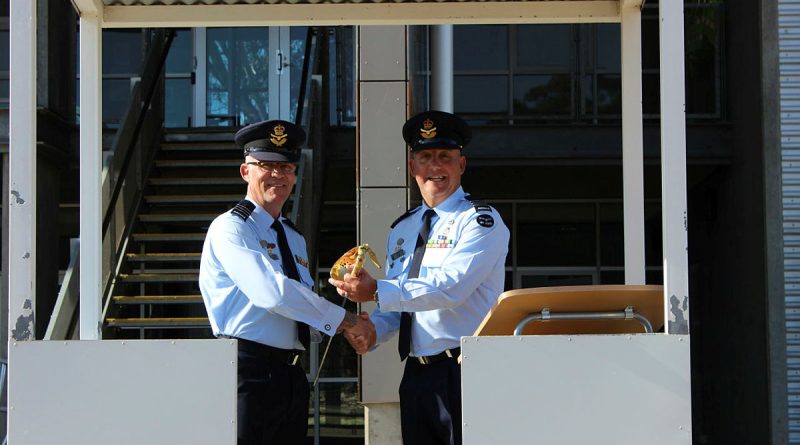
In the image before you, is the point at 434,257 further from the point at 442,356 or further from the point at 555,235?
the point at 555,235

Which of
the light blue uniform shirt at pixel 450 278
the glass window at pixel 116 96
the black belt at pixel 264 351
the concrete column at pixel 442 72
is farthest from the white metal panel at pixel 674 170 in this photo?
the glass window at pixel 116 96

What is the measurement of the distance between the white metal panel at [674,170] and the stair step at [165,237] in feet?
21.8

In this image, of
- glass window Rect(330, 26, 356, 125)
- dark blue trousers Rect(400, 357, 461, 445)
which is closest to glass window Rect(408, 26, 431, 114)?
dark blue trousers Rect(400, 357, 461, 445)

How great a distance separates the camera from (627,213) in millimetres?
4754

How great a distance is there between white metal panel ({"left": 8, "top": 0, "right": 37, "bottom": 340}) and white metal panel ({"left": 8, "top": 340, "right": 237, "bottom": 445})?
5.3 inches

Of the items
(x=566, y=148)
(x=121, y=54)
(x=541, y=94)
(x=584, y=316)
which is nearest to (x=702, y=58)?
(x=541, y=94)

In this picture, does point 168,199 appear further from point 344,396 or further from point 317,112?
point 344,396

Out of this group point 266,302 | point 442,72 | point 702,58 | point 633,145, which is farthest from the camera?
point 702,58

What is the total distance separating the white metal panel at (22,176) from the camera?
354 centimetres

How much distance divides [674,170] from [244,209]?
6.15ft

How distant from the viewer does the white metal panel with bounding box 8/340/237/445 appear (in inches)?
138

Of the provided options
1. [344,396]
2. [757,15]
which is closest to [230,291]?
[757,15]

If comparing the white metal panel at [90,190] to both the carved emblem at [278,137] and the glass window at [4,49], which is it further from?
the glass window at [4,49]

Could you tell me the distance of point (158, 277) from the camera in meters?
9.23
